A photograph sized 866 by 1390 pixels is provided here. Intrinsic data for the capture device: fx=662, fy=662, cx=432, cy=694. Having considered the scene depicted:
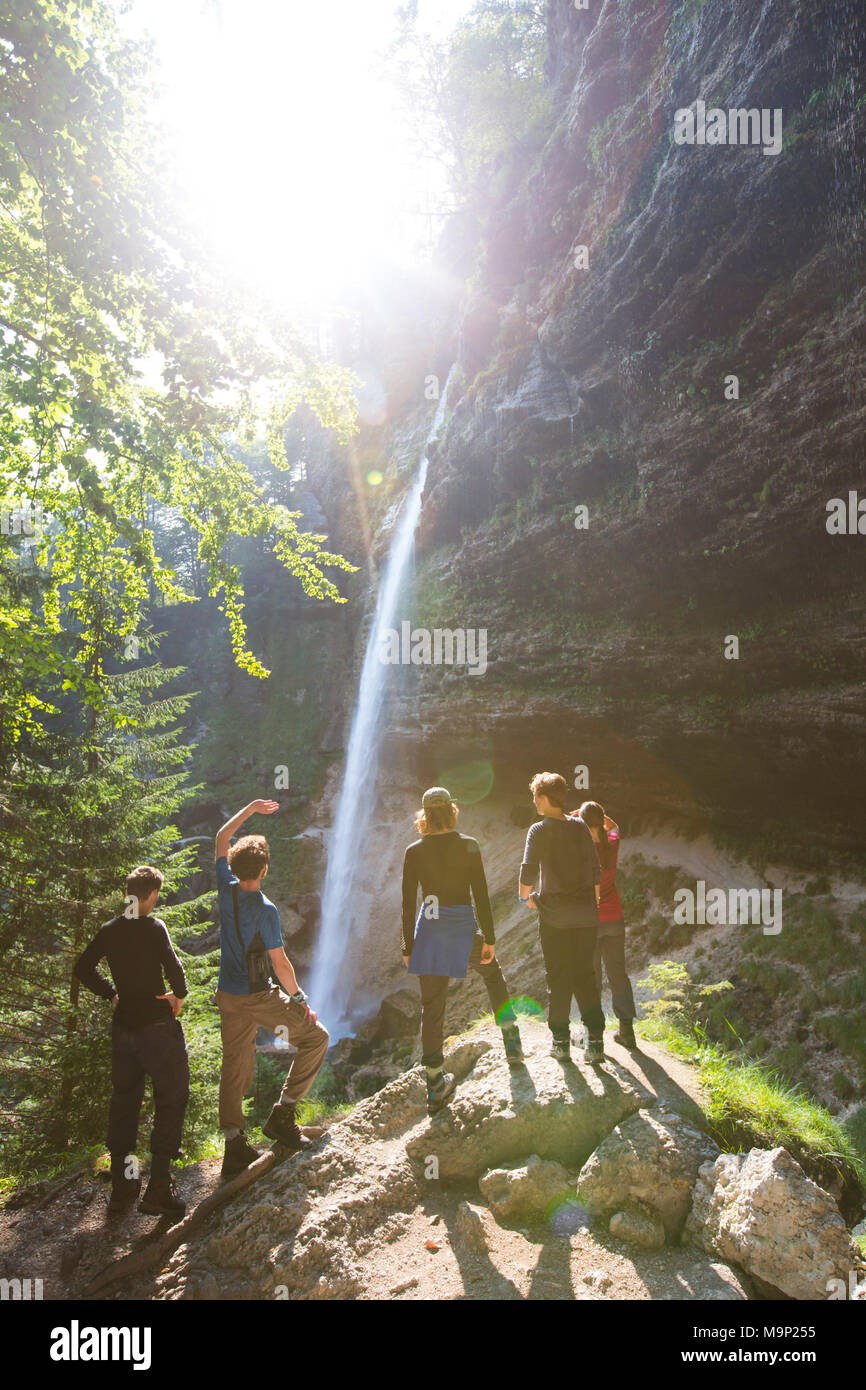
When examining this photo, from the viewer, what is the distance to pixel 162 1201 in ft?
12.8

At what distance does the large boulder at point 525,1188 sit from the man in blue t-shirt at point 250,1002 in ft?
4.12

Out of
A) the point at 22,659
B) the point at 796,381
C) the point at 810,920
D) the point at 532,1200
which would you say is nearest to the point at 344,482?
the point at 796,381

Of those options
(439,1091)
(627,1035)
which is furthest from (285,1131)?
(627,1035)

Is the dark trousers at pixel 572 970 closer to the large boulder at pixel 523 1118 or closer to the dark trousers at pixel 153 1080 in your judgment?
the large boulder at pixel 523 1118

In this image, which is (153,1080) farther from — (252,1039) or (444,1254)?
(444,1254)

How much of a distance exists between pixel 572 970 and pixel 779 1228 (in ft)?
6.38

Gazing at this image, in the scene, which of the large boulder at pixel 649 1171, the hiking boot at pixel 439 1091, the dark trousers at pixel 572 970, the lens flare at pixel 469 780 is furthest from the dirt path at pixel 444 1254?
the lens flare at pixel 469 780

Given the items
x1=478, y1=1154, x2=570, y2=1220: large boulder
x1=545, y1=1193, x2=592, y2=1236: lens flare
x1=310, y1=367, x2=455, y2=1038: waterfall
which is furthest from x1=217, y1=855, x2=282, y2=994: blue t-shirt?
x1=310, y1=367, x2=455, y2=1038: waterfall

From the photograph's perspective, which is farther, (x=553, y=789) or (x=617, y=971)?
(x=617, y=971)

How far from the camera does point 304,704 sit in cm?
3278

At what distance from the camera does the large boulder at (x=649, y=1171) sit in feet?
11.7

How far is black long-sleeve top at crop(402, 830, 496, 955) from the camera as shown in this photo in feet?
14.9

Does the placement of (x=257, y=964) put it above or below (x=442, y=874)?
below
